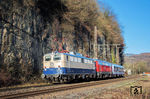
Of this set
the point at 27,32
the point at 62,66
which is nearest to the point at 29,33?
the point at 27,32

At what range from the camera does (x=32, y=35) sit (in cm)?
2086

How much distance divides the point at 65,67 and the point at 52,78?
1.72 m

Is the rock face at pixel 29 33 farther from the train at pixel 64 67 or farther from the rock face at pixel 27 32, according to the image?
the train at pixel 64 67

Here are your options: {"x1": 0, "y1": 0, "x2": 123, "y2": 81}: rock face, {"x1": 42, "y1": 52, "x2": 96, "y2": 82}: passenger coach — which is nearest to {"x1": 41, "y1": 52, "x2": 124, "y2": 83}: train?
{"x1": 42, "y1": 52, "x2": 96, "y2": 82}: passenger coach

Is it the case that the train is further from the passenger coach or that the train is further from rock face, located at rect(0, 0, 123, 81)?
rock face, located at rect(0, 0, 123, 81)

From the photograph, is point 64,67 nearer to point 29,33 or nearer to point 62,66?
point 62,66

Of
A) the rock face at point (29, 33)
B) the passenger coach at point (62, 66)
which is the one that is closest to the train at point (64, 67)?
the passenger coach at point (62, 66)

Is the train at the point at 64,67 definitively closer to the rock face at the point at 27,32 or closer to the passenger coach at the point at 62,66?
the passenger coach at the point at 62,66

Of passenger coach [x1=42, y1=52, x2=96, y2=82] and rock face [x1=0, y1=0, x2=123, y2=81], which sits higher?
rock face [x1=0, y1=0, x2=123, y2=81]

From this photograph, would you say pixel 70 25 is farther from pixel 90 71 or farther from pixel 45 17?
pixel 90 71

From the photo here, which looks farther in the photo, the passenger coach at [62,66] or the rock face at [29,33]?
the passenger coach at [62,66]

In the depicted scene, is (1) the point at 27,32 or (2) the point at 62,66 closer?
(2) the point at 62,66

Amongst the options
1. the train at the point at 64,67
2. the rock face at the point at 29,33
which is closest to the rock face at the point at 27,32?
the rock face at the point at 29,33

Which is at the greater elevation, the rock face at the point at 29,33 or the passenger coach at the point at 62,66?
the rock face at the point at 29,33
